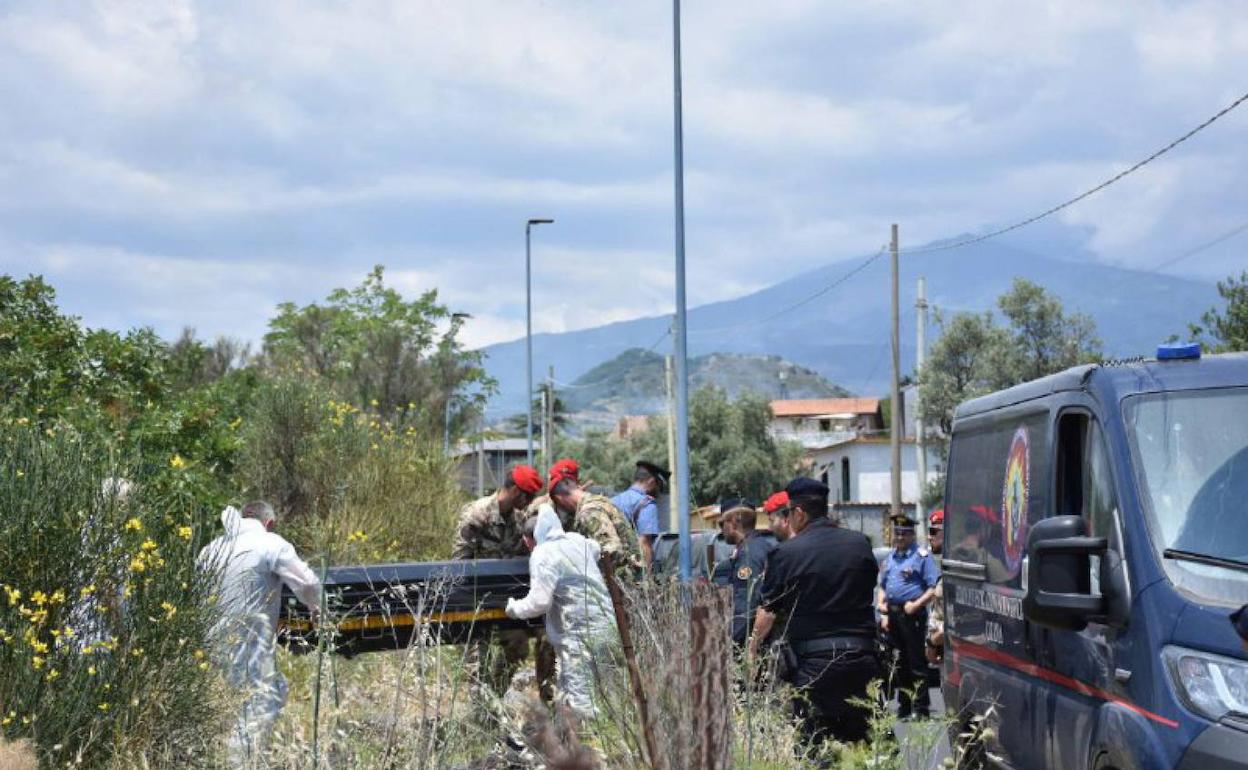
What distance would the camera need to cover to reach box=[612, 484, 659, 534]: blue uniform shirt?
12.4 metres

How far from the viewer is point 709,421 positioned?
7469cm

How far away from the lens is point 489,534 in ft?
39.1

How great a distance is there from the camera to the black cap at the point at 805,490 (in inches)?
327

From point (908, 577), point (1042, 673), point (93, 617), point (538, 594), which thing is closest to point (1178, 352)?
point (1042, 673)

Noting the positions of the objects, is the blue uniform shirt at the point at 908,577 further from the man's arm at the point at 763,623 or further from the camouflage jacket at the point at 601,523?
the man's arm at the point at 763,623

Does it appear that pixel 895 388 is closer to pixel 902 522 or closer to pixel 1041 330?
pixel 1041 330

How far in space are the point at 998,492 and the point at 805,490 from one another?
1.07 m

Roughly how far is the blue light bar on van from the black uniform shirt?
2.15 m

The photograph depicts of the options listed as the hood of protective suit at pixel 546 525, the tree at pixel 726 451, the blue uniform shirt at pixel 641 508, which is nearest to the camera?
the hood of protective suit at pixel 546 525

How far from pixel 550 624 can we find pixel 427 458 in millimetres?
9573

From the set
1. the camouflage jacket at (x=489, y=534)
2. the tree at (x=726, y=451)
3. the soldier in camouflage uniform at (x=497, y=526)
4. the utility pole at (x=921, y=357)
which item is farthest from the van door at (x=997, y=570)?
the tree at (x=726, y=451)

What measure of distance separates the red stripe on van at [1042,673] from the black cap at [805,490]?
108cm

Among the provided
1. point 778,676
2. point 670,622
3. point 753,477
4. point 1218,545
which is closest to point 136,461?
point 778,676

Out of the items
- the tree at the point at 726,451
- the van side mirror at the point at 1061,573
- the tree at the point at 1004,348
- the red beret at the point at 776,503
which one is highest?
the tree at the point at 1004,348
